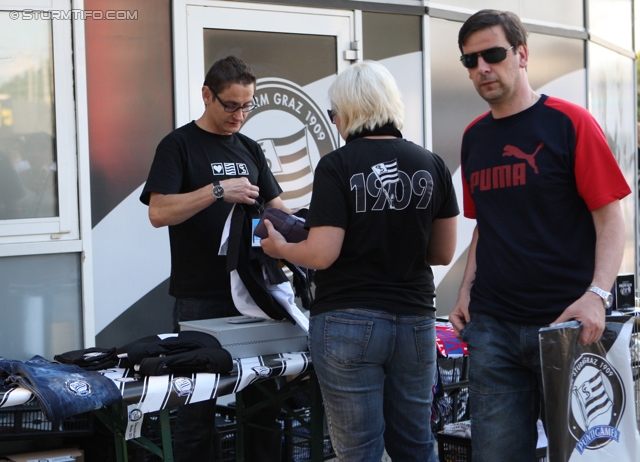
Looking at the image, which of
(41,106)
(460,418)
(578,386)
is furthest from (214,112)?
(460,418)

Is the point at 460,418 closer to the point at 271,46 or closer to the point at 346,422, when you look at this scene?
the point at 346,422

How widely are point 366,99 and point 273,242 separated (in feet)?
1.89

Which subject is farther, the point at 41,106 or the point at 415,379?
the point at 41,106

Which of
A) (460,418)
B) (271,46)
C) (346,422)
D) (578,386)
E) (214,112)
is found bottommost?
(460,418)

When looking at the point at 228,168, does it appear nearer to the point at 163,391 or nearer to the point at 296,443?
the point at 163,391

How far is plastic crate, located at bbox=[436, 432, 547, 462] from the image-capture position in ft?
11.7

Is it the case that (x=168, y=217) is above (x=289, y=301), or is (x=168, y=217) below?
above

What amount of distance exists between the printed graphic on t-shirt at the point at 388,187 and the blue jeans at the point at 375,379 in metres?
0.34

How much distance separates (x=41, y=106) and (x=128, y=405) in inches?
78.1

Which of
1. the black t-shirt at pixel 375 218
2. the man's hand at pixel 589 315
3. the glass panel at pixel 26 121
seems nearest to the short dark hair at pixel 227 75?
the black t-shirt at pixel 375 218

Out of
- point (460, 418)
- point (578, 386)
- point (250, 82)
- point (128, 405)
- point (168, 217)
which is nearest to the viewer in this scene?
point (578, 386)

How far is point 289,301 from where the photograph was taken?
323 cm

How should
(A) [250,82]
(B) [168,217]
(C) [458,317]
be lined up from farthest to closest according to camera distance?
(A) [250,82] → (B) [168,217] → (C) [458,317]

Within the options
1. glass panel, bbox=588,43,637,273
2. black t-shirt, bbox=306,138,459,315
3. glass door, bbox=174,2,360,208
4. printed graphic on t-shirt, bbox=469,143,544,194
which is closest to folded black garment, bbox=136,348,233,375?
black t-shirt, bbox=306,138,459,315
